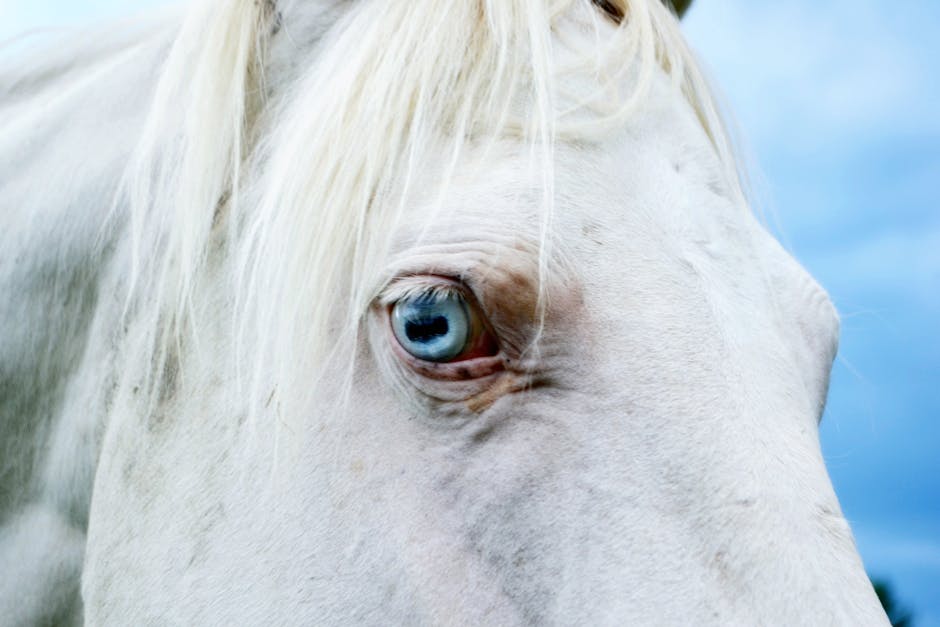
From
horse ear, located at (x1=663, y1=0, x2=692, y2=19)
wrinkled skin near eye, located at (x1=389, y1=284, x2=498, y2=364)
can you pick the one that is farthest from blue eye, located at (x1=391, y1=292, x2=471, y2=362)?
horse ear, located at (x1=663, y1=0, x2=692, y2=19)

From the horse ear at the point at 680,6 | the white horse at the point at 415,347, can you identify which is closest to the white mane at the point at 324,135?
the white horse at the point at 415,347

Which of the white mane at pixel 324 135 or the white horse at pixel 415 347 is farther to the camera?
the white mane at pixel 324 135

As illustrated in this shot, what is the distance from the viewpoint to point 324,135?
3.98 feet

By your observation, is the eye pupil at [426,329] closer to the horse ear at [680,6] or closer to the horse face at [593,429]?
the horse face at [593,429]

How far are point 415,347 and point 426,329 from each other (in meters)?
0.02

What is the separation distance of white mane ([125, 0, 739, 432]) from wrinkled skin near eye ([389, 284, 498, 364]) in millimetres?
65

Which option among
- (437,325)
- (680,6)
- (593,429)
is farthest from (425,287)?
(680,6)

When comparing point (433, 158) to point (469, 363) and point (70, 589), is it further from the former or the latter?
point (70, 589)

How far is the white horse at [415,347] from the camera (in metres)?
1.00

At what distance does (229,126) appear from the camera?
132cm

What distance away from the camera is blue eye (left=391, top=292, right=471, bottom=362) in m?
1.07

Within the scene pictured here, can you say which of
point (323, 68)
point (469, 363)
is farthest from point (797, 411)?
point (323, 68)

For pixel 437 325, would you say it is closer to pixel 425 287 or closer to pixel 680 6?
pixel 425 287

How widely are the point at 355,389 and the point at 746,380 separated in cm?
44
